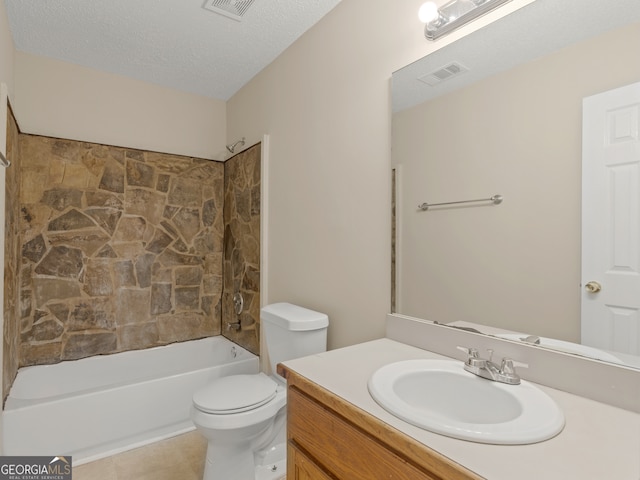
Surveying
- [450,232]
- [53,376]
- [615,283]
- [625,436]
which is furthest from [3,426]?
[615,283]

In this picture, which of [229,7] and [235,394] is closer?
[235,394]

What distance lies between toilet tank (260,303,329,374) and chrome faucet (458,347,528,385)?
2.76 feet

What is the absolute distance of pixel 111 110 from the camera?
8.69 feet

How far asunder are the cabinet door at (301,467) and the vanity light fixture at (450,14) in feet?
4.95

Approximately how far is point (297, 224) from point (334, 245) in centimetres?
39

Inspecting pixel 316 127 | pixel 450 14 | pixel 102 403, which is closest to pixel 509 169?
pixel 450 14

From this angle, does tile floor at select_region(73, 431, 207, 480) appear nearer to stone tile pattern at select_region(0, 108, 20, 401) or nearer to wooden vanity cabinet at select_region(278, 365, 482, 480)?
stone tile pattern at select_region(0, 108, 20, 401)

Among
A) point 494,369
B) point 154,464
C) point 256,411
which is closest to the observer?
point 494,369

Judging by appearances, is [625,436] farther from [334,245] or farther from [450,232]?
[334,245]

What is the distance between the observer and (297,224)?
216 cm

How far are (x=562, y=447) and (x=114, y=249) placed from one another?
289 cm

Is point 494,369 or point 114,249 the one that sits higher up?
point 114,249
